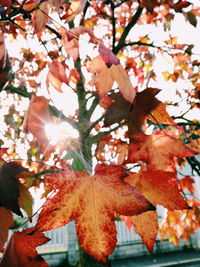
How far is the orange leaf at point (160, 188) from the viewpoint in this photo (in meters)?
0.55

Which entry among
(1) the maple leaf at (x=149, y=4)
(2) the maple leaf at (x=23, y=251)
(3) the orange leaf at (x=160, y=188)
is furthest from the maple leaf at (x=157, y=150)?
(1) the maple leaf at (x=149, y=4)

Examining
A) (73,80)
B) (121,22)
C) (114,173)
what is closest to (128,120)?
(114,173)

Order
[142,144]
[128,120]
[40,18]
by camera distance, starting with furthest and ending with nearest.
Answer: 1. [40,18]
2. [128,120]
3. [142,144]

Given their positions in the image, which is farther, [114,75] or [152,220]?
[114,75]

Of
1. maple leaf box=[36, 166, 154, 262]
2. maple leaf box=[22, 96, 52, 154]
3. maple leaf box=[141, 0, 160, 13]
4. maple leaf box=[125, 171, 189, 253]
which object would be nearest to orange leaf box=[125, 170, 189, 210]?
maple leaf box=[125, 171, 189, 253]

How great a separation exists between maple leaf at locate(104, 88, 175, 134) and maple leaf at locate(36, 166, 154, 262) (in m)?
0.23

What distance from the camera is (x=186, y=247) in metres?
7.80

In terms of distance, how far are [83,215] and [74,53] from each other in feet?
2.79

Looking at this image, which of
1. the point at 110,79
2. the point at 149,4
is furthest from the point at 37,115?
the point at 149,4

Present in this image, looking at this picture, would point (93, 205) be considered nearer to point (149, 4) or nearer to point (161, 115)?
point (161, 115)

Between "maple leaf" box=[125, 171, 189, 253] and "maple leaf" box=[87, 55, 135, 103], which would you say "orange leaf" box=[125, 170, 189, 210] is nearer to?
"maple leaf" box=[125, 171, 189, 253]

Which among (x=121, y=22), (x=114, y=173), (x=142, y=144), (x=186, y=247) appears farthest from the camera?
(x=186, y=247)

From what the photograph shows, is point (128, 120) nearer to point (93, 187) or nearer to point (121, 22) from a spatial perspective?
point (93, 187)

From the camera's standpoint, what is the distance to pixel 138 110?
722 millimetres
